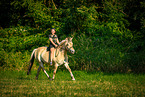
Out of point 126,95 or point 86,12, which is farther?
point 86,12

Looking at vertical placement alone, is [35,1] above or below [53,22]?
above

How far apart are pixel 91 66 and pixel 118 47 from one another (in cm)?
282

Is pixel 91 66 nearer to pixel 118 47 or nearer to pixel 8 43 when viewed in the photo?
pixel 118 47

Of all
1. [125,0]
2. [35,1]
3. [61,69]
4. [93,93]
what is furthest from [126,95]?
[35,1]

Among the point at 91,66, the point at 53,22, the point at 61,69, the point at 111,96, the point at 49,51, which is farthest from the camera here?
the point at 53,22

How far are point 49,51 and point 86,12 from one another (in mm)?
6956

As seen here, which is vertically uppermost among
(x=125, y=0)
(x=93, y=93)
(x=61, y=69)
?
(x=125, y=0)

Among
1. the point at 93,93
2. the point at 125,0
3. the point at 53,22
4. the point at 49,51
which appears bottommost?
the point at 93,93

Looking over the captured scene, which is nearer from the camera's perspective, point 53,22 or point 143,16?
point 143,16

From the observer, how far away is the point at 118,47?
1480 centimetres

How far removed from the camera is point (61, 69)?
571 inches

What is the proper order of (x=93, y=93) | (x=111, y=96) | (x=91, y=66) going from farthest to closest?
(x=91, y=66)
(x=93, y=93)
(x=111, y=96)

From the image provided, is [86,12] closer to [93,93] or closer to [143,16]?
[143,16]

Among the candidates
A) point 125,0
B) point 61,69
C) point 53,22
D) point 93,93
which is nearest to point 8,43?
point 53,22
